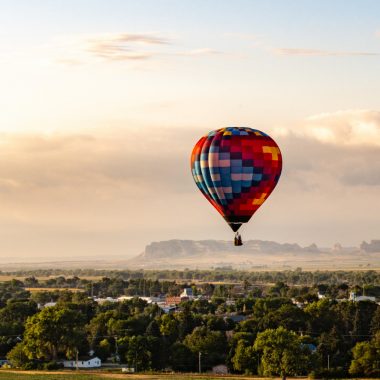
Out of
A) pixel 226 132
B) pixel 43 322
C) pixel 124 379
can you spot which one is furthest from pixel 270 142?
pixel 43 322

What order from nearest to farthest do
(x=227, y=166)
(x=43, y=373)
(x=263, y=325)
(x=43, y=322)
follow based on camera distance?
(x=227, y=166)
(x=43, y=373)
(x=43, y=322)
(x=263, y=325)

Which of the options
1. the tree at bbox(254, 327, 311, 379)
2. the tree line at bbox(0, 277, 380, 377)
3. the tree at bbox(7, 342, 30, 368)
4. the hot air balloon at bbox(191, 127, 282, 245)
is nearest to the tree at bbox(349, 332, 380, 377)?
the tree line at bbox(0, 277, 380, 377)

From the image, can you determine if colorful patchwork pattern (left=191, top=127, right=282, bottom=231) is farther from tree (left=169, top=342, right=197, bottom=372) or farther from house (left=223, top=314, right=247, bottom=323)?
house (left=223, top=314, right=247, bottom=323)

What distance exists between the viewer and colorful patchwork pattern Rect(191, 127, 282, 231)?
198 ft

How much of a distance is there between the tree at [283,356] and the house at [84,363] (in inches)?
759

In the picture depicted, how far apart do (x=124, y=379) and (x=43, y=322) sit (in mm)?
20005

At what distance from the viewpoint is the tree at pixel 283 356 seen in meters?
82.7

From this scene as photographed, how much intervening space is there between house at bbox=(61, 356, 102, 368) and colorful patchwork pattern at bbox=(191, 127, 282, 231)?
3902 centimetres

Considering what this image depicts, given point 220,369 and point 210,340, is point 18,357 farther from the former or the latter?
point 220,369

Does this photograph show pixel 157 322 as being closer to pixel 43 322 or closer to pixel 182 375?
pixel 43 322

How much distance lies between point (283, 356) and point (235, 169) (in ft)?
94.6

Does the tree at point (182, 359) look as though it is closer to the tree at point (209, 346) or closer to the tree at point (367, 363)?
the tree at point (209, 346)

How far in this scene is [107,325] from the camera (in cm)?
11006

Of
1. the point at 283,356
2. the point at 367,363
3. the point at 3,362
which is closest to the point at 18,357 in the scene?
the point at 3,362
